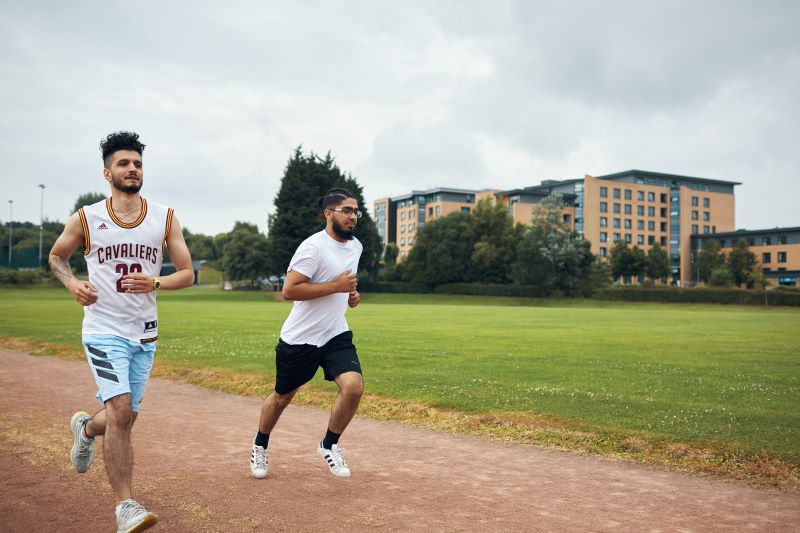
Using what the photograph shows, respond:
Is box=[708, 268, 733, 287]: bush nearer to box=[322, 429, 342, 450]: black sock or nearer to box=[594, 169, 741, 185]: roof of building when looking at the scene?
box=[594, 169, 741, 185]: roof of building

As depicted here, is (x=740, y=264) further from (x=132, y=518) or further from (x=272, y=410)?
(x=132, y=518)

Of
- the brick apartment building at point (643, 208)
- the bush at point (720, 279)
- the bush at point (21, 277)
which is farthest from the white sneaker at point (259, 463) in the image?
the brick apartment building at point (643, 208)

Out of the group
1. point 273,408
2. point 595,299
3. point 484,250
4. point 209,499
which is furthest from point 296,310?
point 484,250

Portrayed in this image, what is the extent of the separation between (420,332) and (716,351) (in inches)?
400

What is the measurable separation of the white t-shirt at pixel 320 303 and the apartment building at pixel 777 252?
396 feet

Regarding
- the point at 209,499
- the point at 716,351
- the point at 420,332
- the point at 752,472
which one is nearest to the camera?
the point at 209,499

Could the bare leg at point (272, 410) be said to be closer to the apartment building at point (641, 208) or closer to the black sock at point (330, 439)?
the black sock at point (330, 439)

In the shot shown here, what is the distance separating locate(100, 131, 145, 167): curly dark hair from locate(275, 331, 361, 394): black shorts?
2.29 meters

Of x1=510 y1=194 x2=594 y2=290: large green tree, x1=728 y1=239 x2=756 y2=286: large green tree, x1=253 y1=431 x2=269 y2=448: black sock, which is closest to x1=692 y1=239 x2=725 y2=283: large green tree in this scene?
x1=728 y1=239 x2=756 y2=286: large green tree

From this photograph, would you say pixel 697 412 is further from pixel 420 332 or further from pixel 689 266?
pixel 689 266

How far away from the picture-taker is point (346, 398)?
21.2 ft

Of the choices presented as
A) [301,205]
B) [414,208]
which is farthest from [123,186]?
[414,208]

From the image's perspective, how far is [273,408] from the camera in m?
6.74

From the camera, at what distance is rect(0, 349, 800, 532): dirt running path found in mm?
5281
